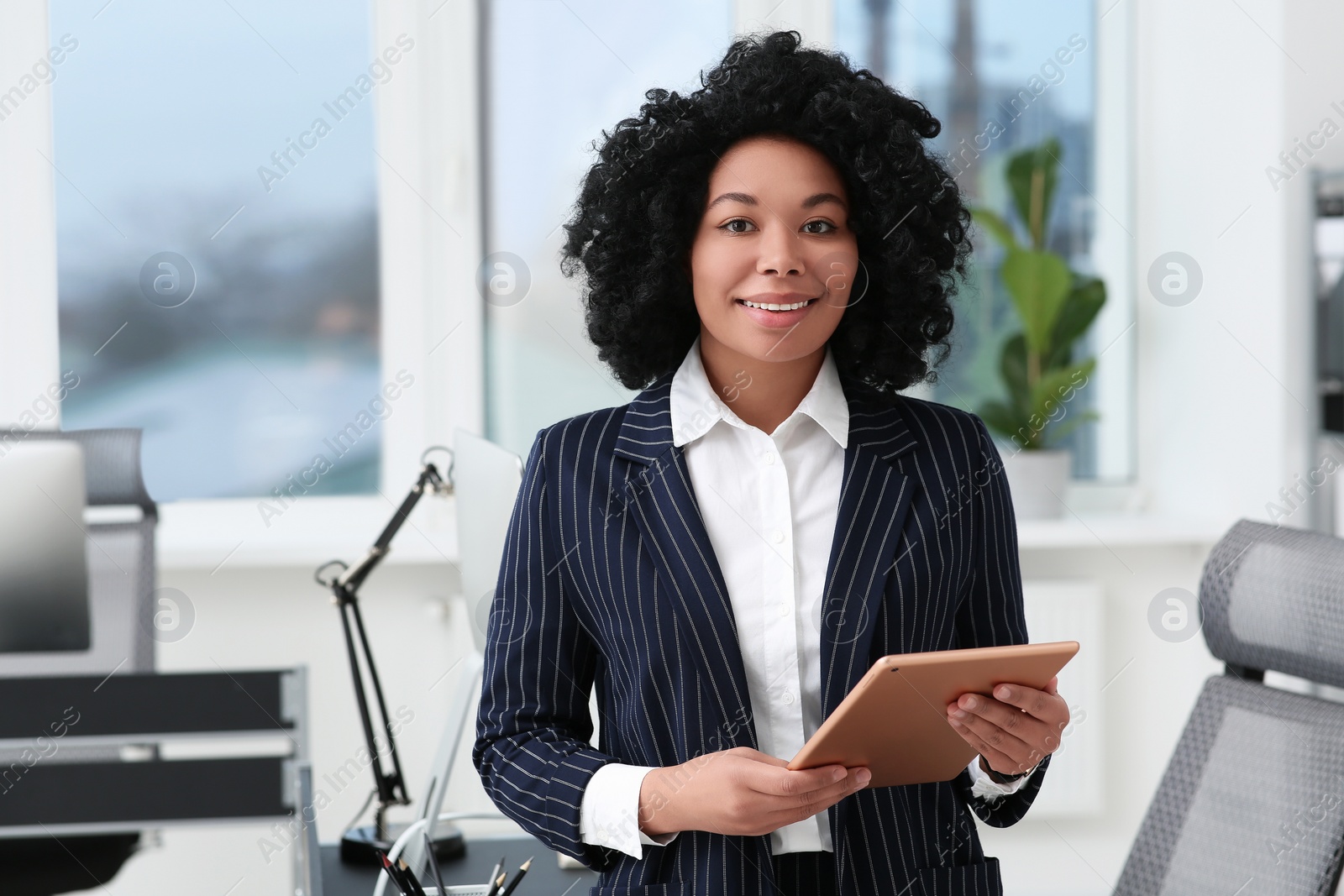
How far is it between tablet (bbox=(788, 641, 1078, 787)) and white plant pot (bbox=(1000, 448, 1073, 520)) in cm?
212

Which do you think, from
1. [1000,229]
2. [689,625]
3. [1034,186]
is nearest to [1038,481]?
[1000,229]

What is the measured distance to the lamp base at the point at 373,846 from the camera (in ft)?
5.44

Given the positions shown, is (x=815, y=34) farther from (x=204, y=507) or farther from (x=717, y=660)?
(x=717, y=660)

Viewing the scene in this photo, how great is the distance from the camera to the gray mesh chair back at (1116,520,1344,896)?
135 centimetres

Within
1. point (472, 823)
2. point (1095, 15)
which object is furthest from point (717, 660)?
point (1095, 15)

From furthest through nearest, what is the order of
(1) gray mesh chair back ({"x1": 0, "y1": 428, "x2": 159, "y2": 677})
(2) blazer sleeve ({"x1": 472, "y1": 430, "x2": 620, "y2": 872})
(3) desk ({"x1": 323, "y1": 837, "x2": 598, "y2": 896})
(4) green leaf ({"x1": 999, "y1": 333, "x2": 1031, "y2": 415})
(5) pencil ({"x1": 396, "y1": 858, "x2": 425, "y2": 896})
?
(4) green leaf ({"x1": 999, "y1": 333, "x2": 1031, "y2": 415}), (1) gray mesh chair back ({"x1": 0, "y1": 428, "x2": 159, "y2": 677}), (3) desk ({"x1": 323, "y1": 837, "x2": 598, "y2": 896}), (5) pencil ({"x1": 396, "y1": 858, "x2": 425, "y2": 896}), (2) blazer sleeve ({"x1": 472, "y1": 430, "x2": 620, "y2": 872})

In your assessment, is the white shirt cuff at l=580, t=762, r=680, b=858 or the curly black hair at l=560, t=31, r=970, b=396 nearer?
the white shirt cuff at l=580, t=762, r=680, b=858

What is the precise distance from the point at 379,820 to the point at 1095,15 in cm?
291

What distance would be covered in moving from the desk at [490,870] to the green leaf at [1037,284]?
6.30 feet

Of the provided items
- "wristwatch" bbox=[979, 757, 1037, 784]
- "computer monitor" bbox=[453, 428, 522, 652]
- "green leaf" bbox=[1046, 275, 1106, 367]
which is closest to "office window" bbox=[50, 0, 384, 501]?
"computer monitor" bbox=[453, 428, 522, 652]

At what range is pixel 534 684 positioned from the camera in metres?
1.15

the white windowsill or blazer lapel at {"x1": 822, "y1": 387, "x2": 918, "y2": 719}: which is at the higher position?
blazer lapel at {"x1": 822, "y1": 387, "x2": 918, "y2": 719}

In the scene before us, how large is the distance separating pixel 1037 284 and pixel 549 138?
1.35m

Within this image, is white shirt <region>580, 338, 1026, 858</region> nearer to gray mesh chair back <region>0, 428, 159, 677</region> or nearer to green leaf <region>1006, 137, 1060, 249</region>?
gray mesh chair back <region>0, 428, 159, 677</region>
